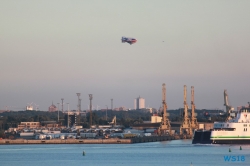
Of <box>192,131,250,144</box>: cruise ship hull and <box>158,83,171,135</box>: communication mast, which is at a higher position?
<box>158,83,171,135</box>: communication mast

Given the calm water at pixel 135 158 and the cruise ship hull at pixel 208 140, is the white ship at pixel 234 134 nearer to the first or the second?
the cruise ship hull at pixel 208 140

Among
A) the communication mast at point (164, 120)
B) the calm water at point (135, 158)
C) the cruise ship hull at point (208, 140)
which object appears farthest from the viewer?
the communication mast at point (164, 120)

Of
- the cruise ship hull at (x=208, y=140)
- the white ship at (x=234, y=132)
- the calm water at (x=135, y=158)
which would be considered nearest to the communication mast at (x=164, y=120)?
the cruise ship hull at (x=208, y=140)

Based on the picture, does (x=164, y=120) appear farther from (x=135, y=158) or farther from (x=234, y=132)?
(x=135, y=158)

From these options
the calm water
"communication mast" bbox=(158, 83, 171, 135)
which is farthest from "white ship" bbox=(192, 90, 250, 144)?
"communication mast" bbox=(158, 83, 171, 135)

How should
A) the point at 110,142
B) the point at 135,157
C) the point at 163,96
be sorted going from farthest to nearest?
the point at 163,96
the point at 110,142
the point at 135,157

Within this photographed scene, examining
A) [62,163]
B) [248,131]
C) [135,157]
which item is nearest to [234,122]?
[248,131]

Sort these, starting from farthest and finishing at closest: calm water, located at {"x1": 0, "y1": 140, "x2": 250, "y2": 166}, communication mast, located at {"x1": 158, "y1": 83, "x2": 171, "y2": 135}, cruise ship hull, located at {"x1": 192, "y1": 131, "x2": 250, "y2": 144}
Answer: communication mast, located at {"x1": 158, "y1": 83, "x2": 171, "y2": 135} < cruise ship hull, located at {"x1": 192, "y1": 131, "x2": 250, "y2": 144} < calm water, located at {"x1": 0, "y1": 140, "x2": 250, "y2": 166}

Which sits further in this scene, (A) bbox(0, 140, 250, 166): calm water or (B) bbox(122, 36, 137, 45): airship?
(B) bbox(122, 36, 137, 45): airship

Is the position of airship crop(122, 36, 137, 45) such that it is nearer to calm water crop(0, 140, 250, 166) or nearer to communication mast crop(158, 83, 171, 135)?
calm water crop(0, 140, 250, 166)

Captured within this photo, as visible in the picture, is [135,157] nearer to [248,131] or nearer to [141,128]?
[248,131]

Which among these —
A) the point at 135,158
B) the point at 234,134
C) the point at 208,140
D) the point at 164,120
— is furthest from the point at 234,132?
the point at 164,120
